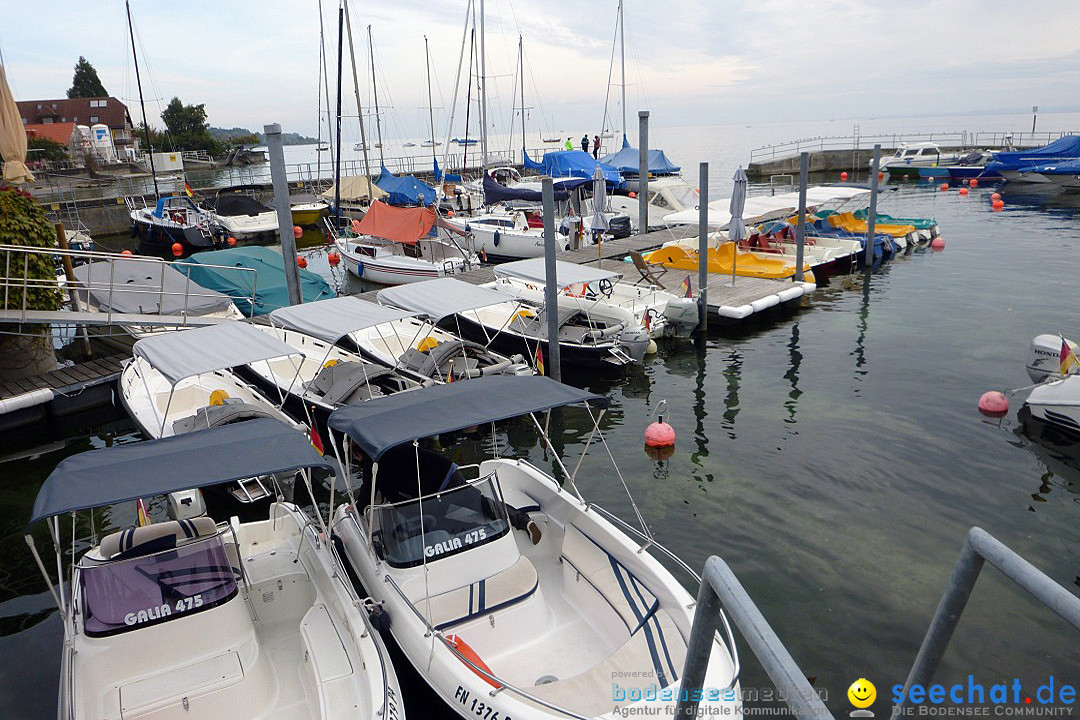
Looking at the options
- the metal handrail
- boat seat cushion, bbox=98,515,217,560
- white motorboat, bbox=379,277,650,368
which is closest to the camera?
the metal handrail

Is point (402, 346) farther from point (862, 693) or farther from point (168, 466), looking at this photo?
point (862, 693)

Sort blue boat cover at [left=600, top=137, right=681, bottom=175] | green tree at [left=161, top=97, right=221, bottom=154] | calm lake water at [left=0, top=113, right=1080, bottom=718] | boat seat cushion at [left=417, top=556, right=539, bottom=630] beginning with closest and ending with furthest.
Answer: boat seat cushion at [left=417, top=556, right=539, bottom=630]
calm lake water at [left=0, top=113, right=1080, bottom=718]
blue boat cover at [left=600, top=137, right=681, bottom=175]
green tree at [left=161, top=97, right=221, bottom=154]

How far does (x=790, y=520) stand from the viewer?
372 inches

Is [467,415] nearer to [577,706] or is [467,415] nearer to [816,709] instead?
[577,706]

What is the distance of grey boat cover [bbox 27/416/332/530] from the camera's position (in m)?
5.76

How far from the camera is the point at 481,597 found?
6.64m

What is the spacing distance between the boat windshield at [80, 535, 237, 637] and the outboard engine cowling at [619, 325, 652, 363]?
9953 mm

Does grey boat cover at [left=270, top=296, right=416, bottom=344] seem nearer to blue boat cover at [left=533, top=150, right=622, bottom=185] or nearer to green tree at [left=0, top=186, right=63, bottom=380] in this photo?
green tree at [left=0, top=186, right=63, bottom=380]

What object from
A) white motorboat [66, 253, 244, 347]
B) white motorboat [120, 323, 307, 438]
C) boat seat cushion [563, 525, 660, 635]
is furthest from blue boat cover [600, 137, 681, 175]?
boat seat cushion [563, 525, 660, 635]

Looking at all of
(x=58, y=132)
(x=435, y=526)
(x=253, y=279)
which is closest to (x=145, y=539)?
(x=435, y=526)

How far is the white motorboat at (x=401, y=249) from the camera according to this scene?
73.9 ft

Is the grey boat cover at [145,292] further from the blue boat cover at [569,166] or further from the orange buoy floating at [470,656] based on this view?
the blue boat cover at [569,166]

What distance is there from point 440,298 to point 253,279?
24.9 feet

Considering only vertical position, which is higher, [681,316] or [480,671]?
[681,316]
